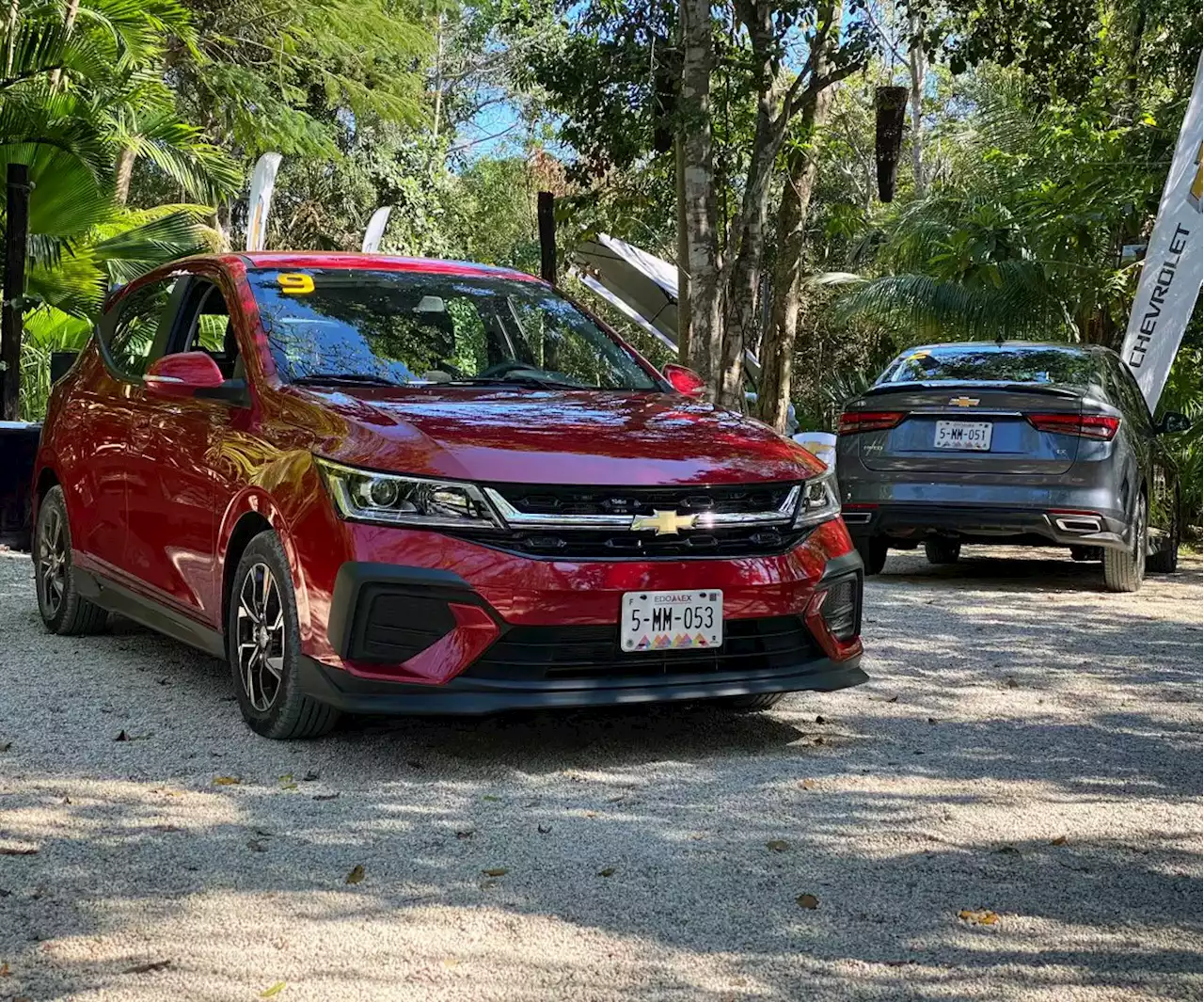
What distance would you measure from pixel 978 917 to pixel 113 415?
14.5 feet

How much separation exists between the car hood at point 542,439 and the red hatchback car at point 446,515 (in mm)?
10

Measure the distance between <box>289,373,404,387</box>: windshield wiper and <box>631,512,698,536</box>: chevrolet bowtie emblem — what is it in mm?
1229

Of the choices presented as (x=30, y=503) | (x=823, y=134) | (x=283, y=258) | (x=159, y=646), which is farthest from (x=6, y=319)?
(x=823, y=134)

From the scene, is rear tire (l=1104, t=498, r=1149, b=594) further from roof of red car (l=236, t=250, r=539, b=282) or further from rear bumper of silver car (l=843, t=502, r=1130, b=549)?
roof of red car (l=236, t=250, r=539, b=282)

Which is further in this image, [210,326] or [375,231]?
[375,231]

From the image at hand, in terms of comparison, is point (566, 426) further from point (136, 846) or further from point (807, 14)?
point (807, 14)

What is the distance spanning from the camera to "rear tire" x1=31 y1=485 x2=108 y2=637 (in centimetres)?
765

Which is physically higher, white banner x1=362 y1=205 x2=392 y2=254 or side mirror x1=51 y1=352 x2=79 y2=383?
white banner x1=362 y1=205 x2=392 y2=254

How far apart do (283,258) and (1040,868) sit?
150 inches

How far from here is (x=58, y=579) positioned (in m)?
7.85

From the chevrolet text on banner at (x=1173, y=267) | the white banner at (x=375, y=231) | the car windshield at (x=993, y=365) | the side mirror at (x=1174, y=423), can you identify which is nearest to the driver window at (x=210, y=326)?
the car windshield at (x=993, y=365)

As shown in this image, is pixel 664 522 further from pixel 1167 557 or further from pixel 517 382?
pixel 1167 557

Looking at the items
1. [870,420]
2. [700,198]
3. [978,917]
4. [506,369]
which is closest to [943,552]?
[870,420]

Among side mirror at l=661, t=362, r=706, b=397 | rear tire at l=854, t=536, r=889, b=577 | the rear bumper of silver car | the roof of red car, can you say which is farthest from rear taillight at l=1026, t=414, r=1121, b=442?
the roof of red car
